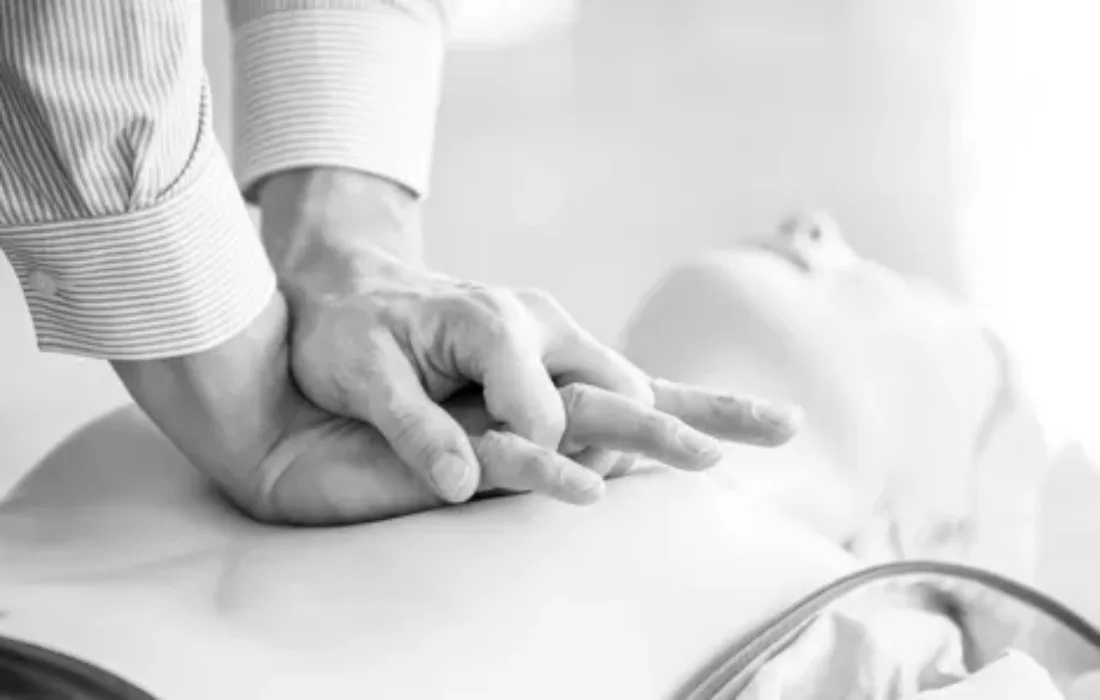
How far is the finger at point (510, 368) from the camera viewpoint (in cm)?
80

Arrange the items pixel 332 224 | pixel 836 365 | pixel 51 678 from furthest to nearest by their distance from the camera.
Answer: pixel 836 365 < pixel 332 224 < pixel 51 678

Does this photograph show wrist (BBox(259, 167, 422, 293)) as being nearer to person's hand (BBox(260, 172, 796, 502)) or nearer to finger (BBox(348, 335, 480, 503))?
person's hand (BBox(260, 172, 796, 502))

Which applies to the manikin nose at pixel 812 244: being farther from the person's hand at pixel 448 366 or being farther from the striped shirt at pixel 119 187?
the striped shirt at pixel 119 187

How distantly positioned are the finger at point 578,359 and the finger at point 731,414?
0.02 metres

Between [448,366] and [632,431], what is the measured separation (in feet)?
0.43

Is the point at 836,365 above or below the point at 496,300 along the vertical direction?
below

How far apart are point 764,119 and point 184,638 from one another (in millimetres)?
1714

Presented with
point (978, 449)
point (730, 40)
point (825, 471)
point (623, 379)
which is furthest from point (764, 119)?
point (623, 379)

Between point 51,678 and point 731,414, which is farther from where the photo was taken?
point 731,414

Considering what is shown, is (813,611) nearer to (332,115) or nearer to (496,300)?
(496,300)

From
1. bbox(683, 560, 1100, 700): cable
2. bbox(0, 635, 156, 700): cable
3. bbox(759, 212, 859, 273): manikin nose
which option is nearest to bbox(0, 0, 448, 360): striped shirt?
bbox(0, 635, 156, 700): cable

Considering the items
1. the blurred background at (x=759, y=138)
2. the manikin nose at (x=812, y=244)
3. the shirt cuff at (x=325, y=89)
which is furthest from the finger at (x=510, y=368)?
the blurred background at (x=759, y=138)

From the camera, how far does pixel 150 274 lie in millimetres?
792

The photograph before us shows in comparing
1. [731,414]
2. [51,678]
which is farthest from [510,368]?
[51,678]
